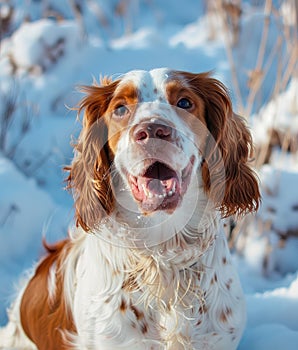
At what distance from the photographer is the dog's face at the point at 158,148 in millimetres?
2049

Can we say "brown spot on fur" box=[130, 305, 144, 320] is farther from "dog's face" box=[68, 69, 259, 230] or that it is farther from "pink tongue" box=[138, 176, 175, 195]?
"pink tongue" box=[138, 176, 175, 195]

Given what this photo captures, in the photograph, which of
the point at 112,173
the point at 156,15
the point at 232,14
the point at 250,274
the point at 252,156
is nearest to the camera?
the point at 112,173

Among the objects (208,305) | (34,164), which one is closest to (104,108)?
(208,305)

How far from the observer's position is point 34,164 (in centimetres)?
Result: 528

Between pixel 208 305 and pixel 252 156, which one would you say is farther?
pixel 252 156

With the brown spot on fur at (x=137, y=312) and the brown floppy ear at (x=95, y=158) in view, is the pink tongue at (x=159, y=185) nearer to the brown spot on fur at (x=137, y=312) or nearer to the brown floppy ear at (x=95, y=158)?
the brown floppy ear at (x=95, y=158)

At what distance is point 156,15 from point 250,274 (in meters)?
4.83

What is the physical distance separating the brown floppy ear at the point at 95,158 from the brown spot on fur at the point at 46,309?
0.40 metres

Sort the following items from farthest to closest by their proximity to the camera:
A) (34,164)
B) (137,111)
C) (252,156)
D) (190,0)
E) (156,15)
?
(190,0), (156,15), (34,164), (252,156), (137,111)

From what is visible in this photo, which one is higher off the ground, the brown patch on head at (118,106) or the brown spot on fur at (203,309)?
the brown patch on head at (118,106)

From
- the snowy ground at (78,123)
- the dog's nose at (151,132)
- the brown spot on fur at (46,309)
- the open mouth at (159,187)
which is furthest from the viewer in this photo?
the snowy ground at (78,123)

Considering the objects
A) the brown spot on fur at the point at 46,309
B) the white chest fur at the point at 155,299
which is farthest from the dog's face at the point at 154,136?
the brown spot on fur at the point at 46,309

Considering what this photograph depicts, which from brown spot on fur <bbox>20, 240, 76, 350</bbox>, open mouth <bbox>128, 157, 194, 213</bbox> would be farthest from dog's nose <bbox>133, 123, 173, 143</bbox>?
brown spot on fur <bbox>20, 240, 76, 350</bbox>

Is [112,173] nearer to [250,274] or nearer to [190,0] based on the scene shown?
[250,274]
